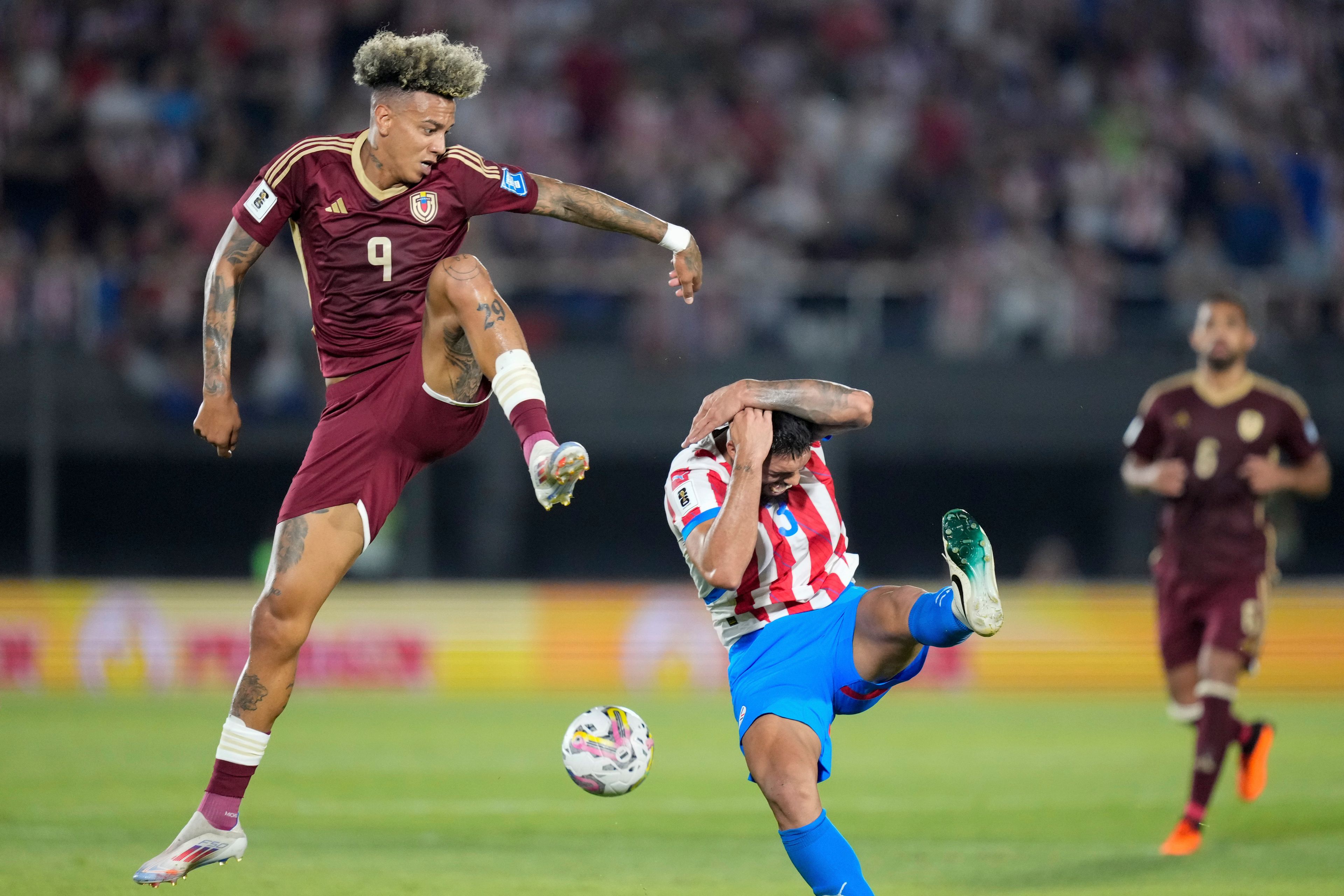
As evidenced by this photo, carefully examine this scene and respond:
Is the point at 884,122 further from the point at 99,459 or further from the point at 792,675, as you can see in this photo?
the point at 792,675

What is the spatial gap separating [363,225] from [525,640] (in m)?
9.35

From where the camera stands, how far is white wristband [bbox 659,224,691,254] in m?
5.74

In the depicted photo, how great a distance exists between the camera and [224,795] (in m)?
5.35

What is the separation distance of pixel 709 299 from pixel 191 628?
5.43m

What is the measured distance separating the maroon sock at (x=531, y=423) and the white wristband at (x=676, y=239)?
→ 2.99ft

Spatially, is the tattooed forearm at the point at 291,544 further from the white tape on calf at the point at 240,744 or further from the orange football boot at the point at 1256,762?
Answer: the orange football boot at the point at 1256,762

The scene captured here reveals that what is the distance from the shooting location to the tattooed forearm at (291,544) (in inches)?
208

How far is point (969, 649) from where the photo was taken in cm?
1455

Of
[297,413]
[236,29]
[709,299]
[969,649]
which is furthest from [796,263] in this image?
[236,29]

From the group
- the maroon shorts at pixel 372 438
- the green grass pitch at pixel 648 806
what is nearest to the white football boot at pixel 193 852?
the green grass pitch at pixel 648 806

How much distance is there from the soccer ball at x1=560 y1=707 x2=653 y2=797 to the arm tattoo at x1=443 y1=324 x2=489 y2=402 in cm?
116

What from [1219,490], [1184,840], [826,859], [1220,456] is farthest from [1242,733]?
[826,859]

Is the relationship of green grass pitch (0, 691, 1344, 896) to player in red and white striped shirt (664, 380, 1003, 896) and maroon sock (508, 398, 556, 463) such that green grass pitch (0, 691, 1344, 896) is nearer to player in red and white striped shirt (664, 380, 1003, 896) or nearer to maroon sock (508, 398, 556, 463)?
player in red and white striped shirt (664, 380, 1003, 896)

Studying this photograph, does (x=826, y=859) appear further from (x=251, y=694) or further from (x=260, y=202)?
(x=260, y=202)
